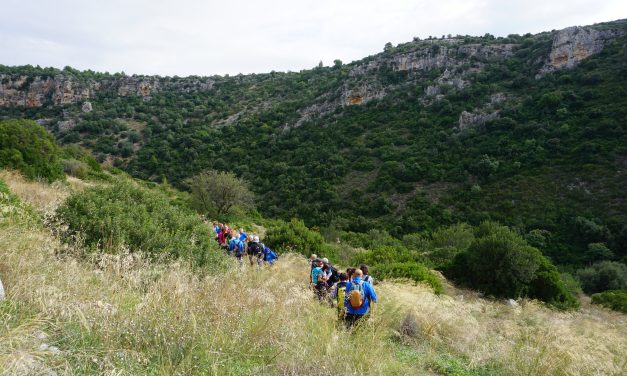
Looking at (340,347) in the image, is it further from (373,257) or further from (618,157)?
(618,157)

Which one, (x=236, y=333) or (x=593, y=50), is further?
(x=593, y=50)

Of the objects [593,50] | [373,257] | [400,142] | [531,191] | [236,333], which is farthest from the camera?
[593,50]

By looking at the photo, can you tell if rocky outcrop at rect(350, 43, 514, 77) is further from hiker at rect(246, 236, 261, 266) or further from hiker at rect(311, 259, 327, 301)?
hiker at rect(311, 259, 327, 301)

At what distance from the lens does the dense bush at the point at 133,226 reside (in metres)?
6.55

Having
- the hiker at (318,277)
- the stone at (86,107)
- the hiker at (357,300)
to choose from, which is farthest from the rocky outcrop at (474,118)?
the stone at (86,107)

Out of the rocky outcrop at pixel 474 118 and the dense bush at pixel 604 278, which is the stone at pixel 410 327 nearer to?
the dense bush at pixel 604 278

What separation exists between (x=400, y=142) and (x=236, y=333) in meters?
39.6

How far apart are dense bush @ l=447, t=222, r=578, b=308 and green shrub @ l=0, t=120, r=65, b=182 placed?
744 inches

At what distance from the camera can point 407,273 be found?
510 inches

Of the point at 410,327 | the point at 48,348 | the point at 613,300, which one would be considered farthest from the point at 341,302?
the point at 613,300

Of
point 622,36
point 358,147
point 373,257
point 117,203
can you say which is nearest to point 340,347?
point 117,203

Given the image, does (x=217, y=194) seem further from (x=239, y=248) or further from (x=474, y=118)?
(x=474, y=118)

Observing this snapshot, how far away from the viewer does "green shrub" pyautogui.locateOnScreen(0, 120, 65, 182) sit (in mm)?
16906

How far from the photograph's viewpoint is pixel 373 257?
52.3 ft
